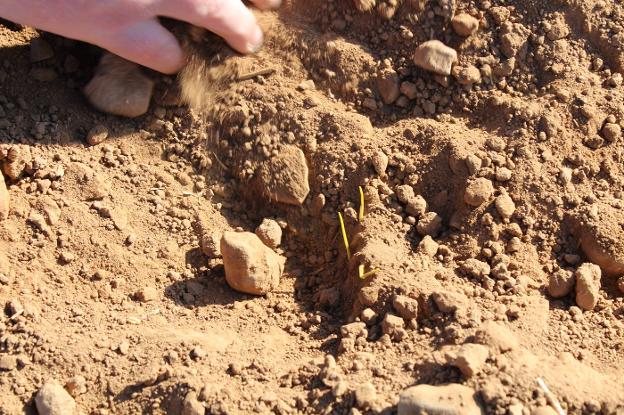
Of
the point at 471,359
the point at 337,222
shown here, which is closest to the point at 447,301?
the point at 471,359

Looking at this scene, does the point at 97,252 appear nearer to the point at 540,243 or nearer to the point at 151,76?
the point at 151,76

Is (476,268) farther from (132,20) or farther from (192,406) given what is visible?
(132,20)

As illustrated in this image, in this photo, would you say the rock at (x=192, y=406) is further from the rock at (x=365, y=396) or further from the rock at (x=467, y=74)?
the rock at (x=467, y=74)

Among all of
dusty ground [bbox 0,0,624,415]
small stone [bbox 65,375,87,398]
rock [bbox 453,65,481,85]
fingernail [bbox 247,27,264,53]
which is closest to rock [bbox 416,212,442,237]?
dusty ground [bbox 0,0,624,415]

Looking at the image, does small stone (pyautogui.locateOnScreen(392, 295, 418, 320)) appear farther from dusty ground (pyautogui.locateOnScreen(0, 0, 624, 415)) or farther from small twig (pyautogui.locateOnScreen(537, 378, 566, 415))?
small twig (pyautogui.locateOnScreen(537, 378, 566, 415))

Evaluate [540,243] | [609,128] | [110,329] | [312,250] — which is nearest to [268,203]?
[312,250]

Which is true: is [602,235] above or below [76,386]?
above

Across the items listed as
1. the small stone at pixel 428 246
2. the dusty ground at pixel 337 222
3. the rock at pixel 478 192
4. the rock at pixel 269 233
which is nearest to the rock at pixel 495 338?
the dusty ground at pixel 337 222
